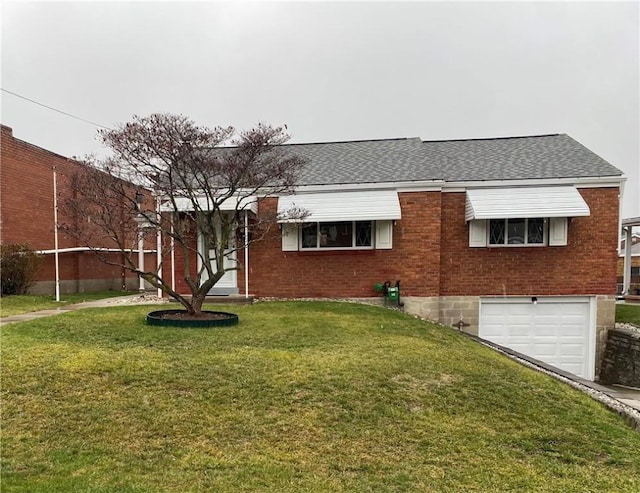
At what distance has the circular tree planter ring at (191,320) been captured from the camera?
824 cm

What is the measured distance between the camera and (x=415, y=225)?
12.3m

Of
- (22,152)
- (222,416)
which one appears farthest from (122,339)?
(22,152)

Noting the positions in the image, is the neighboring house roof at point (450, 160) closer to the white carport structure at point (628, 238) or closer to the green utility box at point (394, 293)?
the green utility box at point (394, 293)

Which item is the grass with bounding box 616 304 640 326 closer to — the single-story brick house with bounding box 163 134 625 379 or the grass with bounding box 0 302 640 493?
the single-story brick house with bounding box 163 134 625 379

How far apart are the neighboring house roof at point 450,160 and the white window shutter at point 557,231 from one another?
131cm

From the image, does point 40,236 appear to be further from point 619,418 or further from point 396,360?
point 619,418

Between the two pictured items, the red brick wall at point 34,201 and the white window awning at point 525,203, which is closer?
the white window awning at point 525,203

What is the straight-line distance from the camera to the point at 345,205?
1198 cm

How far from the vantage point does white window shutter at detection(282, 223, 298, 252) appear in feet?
41.4

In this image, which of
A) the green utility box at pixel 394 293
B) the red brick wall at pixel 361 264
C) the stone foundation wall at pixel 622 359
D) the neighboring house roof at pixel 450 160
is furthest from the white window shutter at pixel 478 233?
the stone foundation wall at pixel 622 359

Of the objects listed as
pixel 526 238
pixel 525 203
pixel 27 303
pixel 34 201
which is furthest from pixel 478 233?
pixel 34 201

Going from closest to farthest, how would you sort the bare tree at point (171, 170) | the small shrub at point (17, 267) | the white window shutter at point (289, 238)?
1. the bare tree at point (171, 170)
2. the white window shutter at point (289, 238)
3. the small shrub at point (17, 267)

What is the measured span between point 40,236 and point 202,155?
11.7 metres

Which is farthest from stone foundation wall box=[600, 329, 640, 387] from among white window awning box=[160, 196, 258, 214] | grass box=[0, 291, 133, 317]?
grass box=[0, 291, 133, 317]
